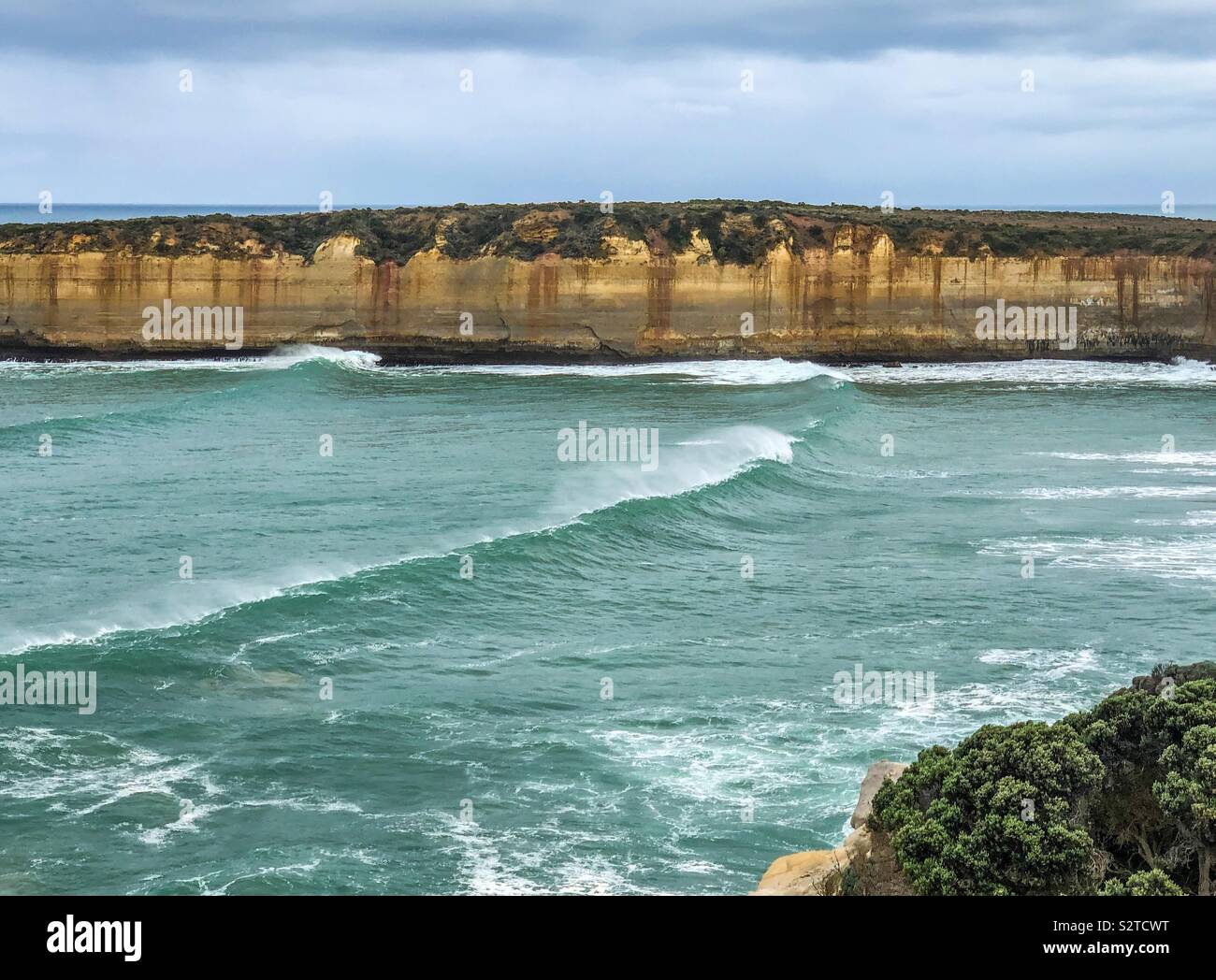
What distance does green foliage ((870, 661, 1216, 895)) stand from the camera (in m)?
11.1

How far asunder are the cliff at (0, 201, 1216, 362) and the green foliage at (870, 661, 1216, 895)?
2214 inches

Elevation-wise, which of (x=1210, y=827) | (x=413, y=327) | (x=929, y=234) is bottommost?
(x=1210, y=827)

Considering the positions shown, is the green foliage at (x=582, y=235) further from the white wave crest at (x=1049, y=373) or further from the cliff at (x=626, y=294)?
the white wave crest at (x=1049, y=373)

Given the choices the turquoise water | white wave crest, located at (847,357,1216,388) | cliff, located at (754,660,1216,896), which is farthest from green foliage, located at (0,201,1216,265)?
cliff, located at (754,660,1216,896)

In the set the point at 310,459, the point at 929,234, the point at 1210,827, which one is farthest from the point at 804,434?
the point at 1210,827

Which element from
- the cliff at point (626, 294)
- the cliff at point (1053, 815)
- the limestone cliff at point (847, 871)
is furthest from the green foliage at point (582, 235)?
the cliff at point (1053, 815)

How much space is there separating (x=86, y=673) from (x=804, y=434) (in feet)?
91.8

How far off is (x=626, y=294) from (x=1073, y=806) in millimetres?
57955

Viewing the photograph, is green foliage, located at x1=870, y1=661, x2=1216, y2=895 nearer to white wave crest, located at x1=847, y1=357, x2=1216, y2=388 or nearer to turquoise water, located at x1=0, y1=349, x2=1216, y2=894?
turquoise water, located at x1=0, y1=349, x2=1216, y2=894

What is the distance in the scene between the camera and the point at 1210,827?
36.4 ft

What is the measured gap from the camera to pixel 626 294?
225 ft

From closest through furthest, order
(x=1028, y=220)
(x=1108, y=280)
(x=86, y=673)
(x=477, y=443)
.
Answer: (x=86, y=673) → (x=477, y=443) → (x=1108, y=280) → (x=1028, y=220)

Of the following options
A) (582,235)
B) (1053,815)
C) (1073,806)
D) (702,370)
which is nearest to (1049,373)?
(702,370)
